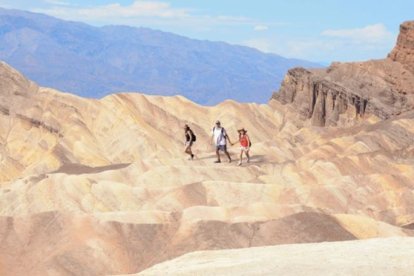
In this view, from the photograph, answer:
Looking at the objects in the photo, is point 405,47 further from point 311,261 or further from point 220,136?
point 311,261

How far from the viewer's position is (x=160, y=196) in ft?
117

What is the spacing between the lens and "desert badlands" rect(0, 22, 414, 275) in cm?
2044

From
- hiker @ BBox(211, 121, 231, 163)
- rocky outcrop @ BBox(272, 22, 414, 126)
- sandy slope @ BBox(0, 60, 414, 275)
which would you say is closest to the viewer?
sandy slope @ BBox(0, 60, 414, 275)

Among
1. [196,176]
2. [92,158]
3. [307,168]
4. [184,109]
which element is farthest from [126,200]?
[184,109]

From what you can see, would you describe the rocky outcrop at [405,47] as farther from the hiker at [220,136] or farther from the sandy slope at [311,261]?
the sandy slope at [311,261]

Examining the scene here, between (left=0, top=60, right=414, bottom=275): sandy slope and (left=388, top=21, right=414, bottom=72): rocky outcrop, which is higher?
(left=388, top=21, right=414, bottom=72): rocky outcrop

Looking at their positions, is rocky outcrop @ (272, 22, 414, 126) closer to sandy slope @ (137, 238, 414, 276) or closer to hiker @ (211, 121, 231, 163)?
hiker @ (211, 121, 231, 163)

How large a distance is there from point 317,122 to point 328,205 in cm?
3991

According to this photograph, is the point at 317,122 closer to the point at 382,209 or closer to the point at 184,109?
the point at 184,109

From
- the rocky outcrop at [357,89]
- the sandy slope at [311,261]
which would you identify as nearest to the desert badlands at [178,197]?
the sandy slope at [311,261]

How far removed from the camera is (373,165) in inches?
1950

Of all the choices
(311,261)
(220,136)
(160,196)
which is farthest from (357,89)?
(311,261)

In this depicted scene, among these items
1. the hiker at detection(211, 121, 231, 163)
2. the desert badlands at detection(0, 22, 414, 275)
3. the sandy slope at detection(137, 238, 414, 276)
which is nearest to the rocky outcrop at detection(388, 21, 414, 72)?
the desert badlands at detection(0, 22, 414, 275)

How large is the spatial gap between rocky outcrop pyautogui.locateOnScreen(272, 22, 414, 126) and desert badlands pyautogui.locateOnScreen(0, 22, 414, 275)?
436cm
